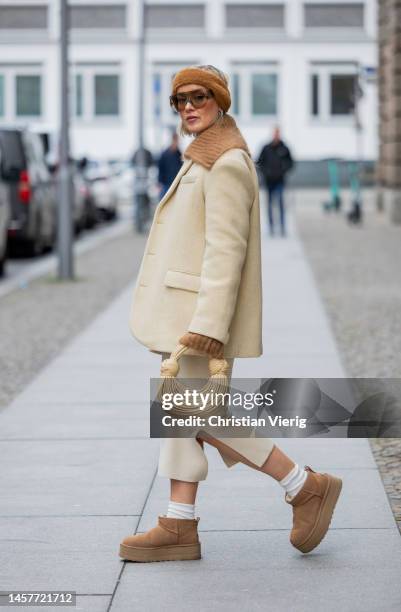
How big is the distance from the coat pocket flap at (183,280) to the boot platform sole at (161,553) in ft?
2.84

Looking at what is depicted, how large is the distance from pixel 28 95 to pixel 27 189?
114 ft

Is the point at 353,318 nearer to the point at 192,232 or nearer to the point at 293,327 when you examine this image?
the point at 293,327

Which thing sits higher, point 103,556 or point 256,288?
point 256,288

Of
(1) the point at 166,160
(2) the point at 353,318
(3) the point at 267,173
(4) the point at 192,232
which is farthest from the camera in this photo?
(3) the point at 267,173

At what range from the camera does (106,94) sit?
54281 mm

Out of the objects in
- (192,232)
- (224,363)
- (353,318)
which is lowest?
(353,318)

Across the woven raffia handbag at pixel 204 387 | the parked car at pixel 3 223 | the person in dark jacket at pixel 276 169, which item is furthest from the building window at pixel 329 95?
the woven raffia handbag at pixel 204 387

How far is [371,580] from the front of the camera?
4.80 m

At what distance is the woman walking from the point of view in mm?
4863

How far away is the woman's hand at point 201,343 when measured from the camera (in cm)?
482

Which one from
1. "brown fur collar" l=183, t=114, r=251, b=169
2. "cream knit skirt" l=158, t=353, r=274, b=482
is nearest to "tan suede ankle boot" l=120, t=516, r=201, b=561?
"cream knit skirt" l=158, t=353, r=274, b=482

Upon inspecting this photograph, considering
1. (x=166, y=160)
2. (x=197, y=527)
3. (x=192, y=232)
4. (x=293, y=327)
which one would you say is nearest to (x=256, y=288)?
(x=192, y=232)

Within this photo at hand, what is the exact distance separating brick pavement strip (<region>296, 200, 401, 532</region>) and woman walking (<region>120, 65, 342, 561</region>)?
2.50 feet

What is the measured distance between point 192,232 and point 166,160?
16.7m
